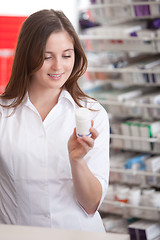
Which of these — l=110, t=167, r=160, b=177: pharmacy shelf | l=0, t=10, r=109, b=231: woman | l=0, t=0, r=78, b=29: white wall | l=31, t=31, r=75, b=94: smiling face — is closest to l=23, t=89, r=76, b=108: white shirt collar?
l=0, t=10, r=109, b=231: woman

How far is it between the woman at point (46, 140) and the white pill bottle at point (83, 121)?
20cm

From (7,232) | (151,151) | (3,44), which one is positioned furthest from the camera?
(3,44)

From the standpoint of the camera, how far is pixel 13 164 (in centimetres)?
177

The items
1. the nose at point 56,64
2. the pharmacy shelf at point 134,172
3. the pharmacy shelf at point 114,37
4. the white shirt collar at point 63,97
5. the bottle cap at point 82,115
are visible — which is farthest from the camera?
the pharmacy shelf at point 134,172

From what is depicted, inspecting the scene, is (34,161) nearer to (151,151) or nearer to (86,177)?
(86,177)

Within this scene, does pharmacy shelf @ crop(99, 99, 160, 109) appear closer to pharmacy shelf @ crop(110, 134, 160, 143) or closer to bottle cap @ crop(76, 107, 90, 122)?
pharmacy shelf @ crop(110, 134, 160, 143)

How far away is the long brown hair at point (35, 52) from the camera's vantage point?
1701 mm

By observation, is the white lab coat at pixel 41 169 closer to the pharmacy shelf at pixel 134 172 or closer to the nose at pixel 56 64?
the nose at pixel 56 64

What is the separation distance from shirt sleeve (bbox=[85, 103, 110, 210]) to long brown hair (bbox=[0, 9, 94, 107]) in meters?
0.11

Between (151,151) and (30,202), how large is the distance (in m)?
1.37

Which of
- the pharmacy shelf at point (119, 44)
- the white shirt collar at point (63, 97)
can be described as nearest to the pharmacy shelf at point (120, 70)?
the pharmacy shelf at point (119, 44)

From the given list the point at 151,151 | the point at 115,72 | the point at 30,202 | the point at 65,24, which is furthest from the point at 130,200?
the point at 65,24

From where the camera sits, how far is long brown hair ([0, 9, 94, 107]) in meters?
1.70

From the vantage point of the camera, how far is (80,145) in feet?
5.16
